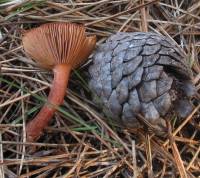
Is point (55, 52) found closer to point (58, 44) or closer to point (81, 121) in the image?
point (58, 44)

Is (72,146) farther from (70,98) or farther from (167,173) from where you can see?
(167,173)

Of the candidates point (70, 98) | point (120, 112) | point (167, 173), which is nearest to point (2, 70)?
point (70, 98)

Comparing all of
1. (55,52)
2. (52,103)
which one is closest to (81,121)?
(52,103)

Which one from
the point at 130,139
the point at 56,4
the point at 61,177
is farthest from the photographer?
the point at 56,4

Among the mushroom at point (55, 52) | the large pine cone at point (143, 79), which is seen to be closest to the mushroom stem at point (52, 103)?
the mushroom at point (55, 52)

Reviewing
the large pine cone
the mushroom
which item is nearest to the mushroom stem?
Answer: the mushroom
